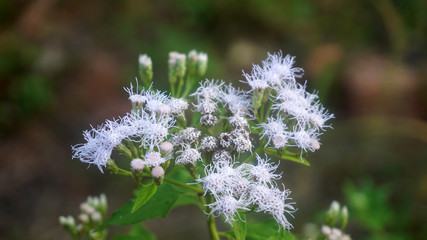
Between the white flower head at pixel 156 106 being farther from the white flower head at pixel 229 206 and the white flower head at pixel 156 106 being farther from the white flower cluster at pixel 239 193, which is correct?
the white flower head at pixel 229 206

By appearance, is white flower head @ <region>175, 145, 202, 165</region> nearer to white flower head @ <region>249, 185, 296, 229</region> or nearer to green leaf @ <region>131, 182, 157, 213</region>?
green leaf @ <region>131, 182, 157, 213</region>

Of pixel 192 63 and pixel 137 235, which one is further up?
pixel 192 63

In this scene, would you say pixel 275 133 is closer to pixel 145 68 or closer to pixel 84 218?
pixel 145 68

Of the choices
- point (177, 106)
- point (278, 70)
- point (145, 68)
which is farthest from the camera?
point (145, 68)

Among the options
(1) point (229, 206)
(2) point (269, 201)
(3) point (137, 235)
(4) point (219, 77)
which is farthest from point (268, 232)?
(4) point (219, 77)

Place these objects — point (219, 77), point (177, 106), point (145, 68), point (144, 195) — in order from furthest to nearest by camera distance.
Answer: point (219, 77), point (145, 68), point (177, 106), point (144, 195)

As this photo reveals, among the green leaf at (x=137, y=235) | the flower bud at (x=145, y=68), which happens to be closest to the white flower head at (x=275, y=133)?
the flower bud at (x=145, y=68)

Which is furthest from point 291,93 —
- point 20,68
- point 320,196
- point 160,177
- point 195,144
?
point 20,68

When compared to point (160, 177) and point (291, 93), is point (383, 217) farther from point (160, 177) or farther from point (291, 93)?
point (160, 177)
